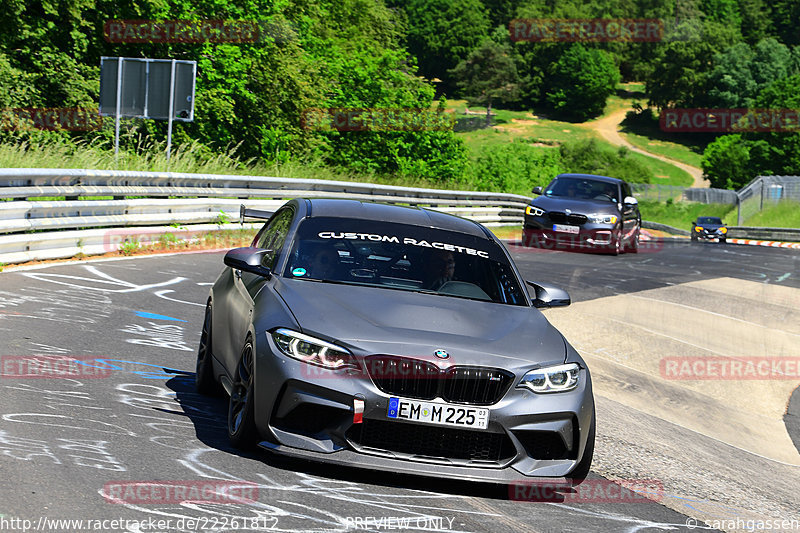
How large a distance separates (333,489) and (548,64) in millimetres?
181639

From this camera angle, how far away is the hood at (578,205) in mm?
23406

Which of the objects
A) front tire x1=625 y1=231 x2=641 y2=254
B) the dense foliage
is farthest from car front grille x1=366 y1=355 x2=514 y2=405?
front tire x1=625 y1=231 x2=641 y2=254

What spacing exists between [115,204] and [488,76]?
15952cm

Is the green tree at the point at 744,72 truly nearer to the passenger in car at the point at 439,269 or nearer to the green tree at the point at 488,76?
the green tree at the point at 488,76

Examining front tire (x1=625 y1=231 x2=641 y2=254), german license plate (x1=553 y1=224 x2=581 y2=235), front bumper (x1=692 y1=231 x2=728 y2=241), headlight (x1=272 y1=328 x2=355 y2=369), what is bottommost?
front bumper (x1=692 y1=231 x2=728 y2=241)

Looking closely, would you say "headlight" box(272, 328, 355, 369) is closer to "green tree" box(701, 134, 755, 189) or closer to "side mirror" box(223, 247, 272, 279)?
"side mirror" box(223, 247, 272, 279)

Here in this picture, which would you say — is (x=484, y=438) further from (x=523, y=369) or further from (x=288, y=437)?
(x=288, y=437)

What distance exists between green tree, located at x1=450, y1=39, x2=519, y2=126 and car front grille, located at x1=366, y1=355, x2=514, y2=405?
16388 cm

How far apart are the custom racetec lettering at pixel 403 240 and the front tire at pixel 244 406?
1.14m

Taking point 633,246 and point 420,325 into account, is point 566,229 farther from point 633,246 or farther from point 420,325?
point 420,325

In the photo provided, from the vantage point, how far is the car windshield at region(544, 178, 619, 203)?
2420cm

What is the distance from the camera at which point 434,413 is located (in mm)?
5223

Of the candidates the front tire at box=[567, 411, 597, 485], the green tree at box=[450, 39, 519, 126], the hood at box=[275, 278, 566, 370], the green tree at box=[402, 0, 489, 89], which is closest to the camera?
the hood at box=[275, 278, 566, 370]

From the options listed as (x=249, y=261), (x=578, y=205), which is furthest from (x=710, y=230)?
(x=249, y=261)
